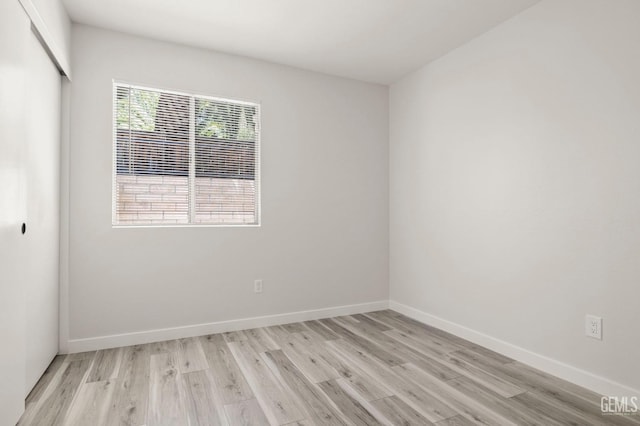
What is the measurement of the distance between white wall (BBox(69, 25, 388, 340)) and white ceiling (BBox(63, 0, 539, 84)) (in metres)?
0.22

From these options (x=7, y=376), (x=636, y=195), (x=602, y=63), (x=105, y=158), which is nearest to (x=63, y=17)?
(x=105, y=158)

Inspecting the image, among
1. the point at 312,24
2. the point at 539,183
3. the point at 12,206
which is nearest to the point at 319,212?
the point at 312,24

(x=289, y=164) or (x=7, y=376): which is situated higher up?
(x=289, y=164)

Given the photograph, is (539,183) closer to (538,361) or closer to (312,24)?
(538,361)

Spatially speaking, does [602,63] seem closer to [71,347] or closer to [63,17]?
[63,17]

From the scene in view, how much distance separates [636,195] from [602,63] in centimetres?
84

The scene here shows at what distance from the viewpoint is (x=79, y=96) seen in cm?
284

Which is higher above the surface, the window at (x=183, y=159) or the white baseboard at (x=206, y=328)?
the window at (x=183, y=159)

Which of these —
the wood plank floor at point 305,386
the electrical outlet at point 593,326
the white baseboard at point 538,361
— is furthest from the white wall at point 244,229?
the electrical outlet at point 593,326

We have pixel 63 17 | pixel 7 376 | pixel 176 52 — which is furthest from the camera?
pixel 176 52

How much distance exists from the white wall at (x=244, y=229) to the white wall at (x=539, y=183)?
0.67 m

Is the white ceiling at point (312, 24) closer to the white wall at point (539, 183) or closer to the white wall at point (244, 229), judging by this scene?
the white wall at point (244, 229)

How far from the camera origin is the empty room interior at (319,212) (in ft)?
6.81

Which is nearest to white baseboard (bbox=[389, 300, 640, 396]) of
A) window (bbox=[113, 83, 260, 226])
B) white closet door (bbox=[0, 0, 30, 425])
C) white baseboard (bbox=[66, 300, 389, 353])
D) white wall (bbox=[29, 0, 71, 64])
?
white baseboard (bbox=[66, 300, 389, 353])
